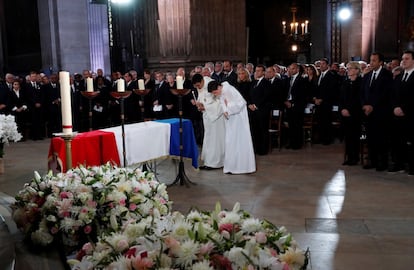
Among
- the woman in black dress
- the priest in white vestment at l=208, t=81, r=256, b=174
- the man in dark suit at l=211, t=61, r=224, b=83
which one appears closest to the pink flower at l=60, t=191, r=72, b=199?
the priest in white vestment at l=208, t=81, r=256, b=174

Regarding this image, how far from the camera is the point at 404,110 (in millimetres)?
8023

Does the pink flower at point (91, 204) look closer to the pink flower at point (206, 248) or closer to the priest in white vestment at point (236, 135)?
the pink flower at point (206, 248)

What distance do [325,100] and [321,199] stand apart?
5363mm

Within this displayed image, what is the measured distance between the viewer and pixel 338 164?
9039 mm

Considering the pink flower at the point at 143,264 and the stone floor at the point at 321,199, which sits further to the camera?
the stone floor at the point at 321,199

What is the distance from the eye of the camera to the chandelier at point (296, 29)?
26703 mm

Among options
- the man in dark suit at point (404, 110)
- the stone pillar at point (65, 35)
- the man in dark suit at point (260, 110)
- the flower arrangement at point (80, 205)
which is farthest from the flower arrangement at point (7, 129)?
the stone pillar at point (65, 35)

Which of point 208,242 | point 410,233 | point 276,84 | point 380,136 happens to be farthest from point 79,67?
point 208,242

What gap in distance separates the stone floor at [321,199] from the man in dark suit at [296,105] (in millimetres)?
761

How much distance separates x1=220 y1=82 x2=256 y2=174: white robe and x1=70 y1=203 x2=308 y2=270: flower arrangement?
6.26 m

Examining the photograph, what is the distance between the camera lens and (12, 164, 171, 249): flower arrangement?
3.15 m

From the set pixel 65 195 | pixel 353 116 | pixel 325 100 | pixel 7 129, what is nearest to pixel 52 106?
pixel 7 129

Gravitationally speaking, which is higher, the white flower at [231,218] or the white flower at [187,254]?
the white flower at [231,218]

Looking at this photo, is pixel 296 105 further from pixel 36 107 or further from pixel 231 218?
pixel 231 218
